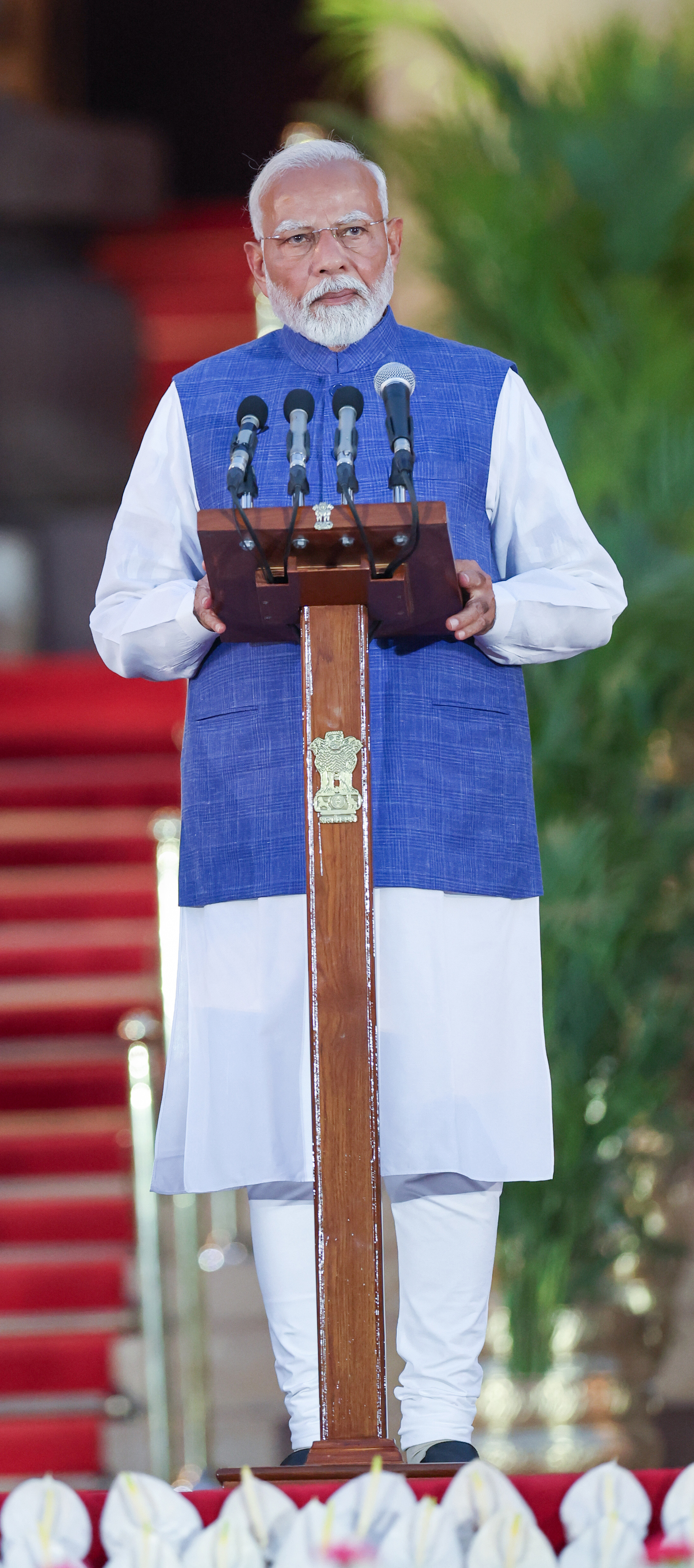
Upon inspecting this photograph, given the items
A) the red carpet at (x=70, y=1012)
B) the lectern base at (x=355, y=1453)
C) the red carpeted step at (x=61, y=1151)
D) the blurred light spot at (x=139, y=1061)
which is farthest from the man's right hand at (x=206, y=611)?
the red carpeted step at (x=61, y=1151)

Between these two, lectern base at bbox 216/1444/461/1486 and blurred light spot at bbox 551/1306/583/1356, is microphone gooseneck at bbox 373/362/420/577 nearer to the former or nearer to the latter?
lectern base at bbox 216/1444/461/1486

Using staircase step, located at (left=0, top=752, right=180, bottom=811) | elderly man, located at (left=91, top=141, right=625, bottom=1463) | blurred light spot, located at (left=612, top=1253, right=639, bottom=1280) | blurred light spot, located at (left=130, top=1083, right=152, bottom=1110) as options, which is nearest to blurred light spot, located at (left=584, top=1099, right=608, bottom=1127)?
blurred light spot, located at (left=612, top=1253, right=639, bottom=1280)

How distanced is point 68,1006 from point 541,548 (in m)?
3.40

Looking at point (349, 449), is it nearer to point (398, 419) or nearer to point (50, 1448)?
→ point (398, 419)

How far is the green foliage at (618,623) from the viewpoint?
13.3ft

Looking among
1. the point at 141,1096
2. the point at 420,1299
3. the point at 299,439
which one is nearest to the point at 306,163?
the point at 299,439

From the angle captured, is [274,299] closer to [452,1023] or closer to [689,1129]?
[452,1023]

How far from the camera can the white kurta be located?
6.76 ft

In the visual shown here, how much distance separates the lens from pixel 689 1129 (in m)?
4.38

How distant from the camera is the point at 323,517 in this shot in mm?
1792

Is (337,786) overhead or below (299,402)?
below

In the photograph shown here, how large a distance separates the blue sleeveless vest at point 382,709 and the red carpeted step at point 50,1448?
8.42ft

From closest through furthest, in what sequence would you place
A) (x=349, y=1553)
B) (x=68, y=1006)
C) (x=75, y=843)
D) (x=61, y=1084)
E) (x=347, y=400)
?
(x=349, y=1553) → (x=347, y=400) → (x=61, y=1084) → (x=68, y=1006) → (x=75, y=843)

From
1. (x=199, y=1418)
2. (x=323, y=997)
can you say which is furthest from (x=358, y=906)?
(x=199, y=1418)
